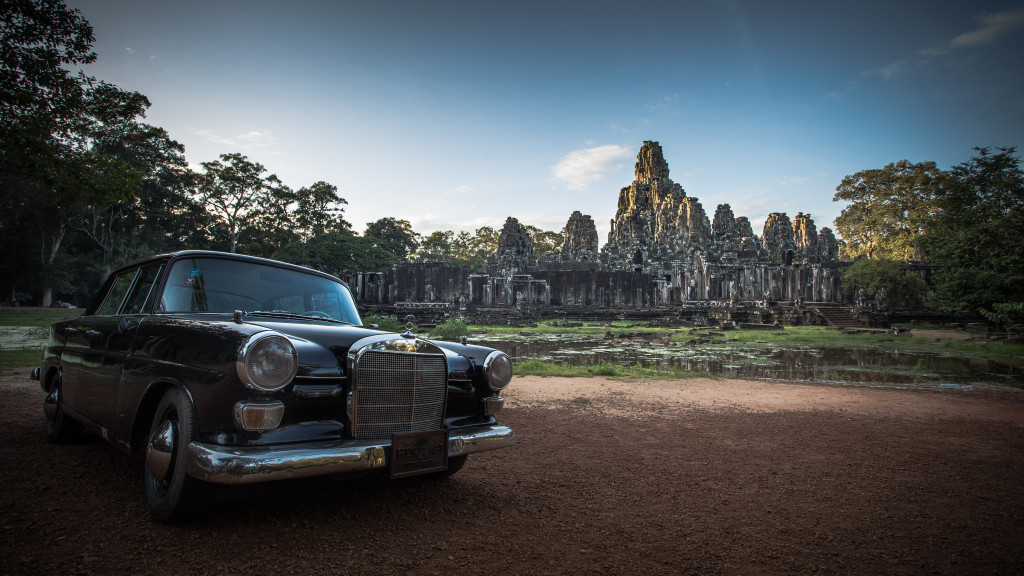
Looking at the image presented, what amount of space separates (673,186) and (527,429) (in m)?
61.7

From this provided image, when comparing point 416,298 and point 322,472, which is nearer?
point 322,472

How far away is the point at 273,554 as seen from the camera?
7.25ft

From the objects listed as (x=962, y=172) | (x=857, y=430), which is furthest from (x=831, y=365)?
(x=962, y=172)

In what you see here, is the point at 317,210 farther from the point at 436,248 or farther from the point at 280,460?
the point at 280,460

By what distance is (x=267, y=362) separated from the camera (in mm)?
2213

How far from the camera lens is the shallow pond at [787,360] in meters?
11.0

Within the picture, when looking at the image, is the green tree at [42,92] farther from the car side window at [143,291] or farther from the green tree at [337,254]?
the green tree at [337,254]

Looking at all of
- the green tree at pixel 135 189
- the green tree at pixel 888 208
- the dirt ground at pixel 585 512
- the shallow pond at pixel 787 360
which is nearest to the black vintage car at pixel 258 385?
the dirt ground at pixel 585 512

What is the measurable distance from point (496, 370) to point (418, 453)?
83cm

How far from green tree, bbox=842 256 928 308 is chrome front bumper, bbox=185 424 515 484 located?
128ft

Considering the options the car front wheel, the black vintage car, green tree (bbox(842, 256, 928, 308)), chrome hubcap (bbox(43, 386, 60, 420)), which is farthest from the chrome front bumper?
green tree (bbox(842, 256, 928, 308))

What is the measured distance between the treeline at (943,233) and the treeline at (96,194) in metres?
29.1

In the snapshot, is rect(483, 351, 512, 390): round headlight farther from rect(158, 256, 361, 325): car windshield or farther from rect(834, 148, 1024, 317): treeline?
rect(834, 148, 1024, 317): treeline

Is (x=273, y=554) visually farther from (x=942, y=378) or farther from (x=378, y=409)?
(x=942, y=378)
